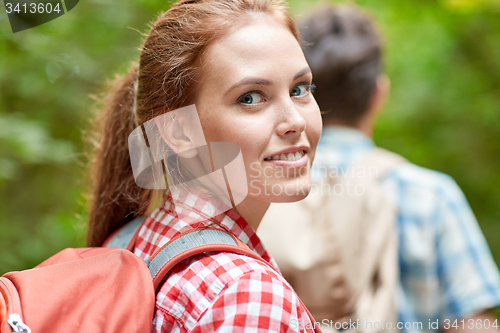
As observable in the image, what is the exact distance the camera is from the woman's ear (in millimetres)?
1144

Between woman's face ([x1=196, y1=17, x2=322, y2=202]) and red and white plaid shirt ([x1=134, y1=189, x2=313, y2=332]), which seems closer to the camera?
red and white plaid shirt ([x1=134, y1=189, x2=313, y2=332])

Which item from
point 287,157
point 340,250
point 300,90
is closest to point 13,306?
point 287,157

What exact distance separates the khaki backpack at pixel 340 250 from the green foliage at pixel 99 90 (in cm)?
82

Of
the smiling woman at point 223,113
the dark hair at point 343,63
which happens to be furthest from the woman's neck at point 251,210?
the dark hair at point 343,63

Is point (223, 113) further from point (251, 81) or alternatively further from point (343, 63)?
point (343, 63)

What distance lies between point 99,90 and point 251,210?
4.02 feet

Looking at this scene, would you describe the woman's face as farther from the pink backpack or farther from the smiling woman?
the pink backpack

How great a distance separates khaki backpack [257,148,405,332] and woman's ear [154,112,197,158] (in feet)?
2.18

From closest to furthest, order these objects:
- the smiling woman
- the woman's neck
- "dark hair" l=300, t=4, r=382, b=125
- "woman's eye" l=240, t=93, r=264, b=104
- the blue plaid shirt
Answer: the smiling woman, "woman's eye" l=240, t=93, r=264, b=104, the woman's neck, the blue plaid shirt, "dark hair" l=300, t=4, r=382, b=125

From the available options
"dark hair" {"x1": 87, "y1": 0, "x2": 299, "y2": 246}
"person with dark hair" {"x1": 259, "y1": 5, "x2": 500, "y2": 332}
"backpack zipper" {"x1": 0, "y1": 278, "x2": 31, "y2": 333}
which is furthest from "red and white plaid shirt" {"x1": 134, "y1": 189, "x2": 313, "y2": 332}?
"person with dark hair" {"x1": 259, "y1": 5, "x2": 500, "y2": 332}

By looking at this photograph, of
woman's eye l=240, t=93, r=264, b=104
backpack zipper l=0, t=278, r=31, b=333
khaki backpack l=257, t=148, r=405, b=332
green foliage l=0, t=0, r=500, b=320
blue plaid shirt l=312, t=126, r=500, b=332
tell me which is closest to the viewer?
backpack zipper l=0, t=278, r=31, b=333

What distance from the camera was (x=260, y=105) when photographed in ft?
3.47

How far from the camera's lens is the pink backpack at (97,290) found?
875 millimetres

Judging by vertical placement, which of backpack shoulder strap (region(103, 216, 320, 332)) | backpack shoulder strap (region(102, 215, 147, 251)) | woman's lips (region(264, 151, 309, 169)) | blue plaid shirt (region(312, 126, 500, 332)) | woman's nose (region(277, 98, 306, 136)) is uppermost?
woman's nose (region(277, 98, 306, 136))
